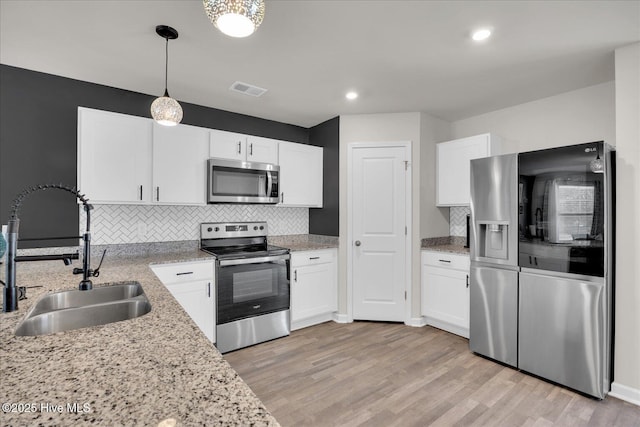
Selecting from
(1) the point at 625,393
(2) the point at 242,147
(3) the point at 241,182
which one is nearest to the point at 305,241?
(3) the point at 241,182

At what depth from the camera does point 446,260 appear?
3373 mm

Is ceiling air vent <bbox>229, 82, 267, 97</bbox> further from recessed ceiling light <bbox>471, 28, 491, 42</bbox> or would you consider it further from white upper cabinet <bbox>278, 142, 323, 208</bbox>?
recessed ceiling light <bbox>471, 28, 491, 42</bbox>

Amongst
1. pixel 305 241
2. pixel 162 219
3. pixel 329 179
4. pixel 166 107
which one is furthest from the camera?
pixel 305 241

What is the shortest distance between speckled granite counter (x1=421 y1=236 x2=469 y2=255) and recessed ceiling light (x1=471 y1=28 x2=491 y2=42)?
2.01 meters

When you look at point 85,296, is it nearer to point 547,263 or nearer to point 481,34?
point 481,34

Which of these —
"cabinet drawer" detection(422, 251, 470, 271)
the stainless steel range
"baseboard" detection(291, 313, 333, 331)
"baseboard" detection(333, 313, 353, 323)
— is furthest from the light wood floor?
"cabinet drawer" detection(422, 251, 470, 271)

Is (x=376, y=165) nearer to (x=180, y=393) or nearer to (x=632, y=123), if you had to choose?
(x=632, y=123)

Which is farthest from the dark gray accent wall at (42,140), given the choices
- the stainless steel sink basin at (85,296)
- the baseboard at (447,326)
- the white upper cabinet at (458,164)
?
the baseboard at (447,326)

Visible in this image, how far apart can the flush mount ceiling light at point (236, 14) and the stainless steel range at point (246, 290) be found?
2.12m

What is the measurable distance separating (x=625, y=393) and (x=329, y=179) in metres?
3.18

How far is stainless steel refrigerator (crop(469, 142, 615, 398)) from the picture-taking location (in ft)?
7.18

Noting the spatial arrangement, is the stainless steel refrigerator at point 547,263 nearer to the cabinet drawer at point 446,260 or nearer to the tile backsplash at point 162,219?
the cabinet drawer at point 446,260

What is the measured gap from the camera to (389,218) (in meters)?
3.71

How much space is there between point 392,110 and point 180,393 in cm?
353
